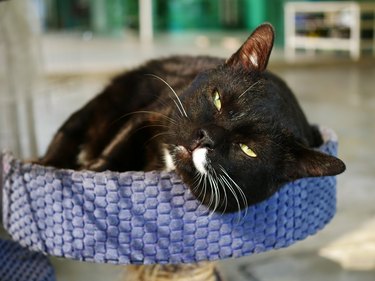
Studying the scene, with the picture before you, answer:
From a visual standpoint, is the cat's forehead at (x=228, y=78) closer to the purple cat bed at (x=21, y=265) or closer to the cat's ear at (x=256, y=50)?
the cat's ear at (x=256, y=50)

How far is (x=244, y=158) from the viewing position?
852 mm

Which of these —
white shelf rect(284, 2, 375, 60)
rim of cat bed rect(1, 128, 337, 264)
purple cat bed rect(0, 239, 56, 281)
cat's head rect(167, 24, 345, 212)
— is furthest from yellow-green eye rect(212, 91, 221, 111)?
white shelf rect(284, 2, 375, 60)

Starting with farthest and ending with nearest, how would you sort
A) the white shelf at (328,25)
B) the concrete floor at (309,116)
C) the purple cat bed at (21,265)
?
the white shelf at (328,25), the concrete floor at (309,116), the purple cat bed at (21,265)

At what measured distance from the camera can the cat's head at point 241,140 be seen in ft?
2.76

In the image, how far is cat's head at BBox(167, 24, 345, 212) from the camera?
841 mm

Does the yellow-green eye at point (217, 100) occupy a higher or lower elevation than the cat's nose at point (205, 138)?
higher

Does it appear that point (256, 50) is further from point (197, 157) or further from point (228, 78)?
point (197, 157)

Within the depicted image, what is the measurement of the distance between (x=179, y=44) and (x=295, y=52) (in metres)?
1.55

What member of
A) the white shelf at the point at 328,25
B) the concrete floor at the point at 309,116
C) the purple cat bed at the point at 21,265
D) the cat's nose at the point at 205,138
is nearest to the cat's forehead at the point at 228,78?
the cat's nose at the point at 205,138

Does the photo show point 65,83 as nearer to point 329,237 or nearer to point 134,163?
point 329,237

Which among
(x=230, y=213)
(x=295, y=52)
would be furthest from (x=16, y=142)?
(x=295, y=52)

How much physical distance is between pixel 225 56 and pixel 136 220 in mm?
2661

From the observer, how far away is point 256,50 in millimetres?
928

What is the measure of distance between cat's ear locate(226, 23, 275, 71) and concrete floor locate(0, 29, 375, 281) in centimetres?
71
